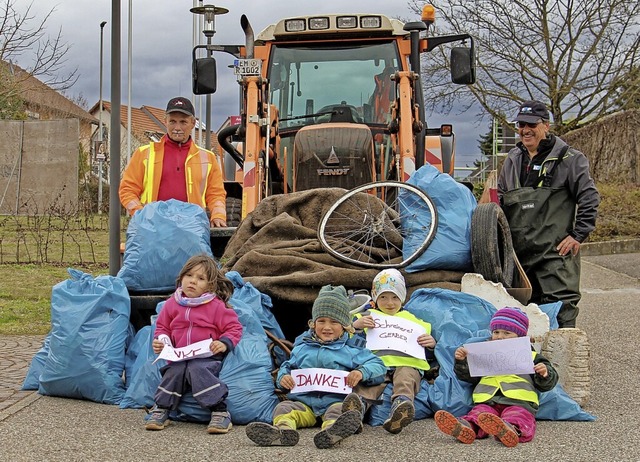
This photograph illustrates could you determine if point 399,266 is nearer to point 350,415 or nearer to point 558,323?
point 558,323

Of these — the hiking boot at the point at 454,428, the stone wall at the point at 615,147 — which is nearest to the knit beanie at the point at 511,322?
the hiking boot at the point at 454,428

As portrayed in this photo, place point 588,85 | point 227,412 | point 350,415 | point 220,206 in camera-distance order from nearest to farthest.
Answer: point 350,415, point 227,412, point 220,206, point 588,85

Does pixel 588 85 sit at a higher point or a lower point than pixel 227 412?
higher

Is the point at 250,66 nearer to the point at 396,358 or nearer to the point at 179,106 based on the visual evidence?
the point at 179,106

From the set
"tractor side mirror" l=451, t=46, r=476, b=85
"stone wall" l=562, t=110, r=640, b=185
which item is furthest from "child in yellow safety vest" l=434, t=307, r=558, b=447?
"stone wall" l=562, t=110, r=640, b=185

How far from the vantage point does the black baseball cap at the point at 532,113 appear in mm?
7117

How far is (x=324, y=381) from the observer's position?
555 cm

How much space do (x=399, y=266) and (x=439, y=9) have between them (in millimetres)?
21016

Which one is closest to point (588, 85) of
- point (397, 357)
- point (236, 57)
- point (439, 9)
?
point (439, 9)

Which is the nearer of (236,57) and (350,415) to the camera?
(350,415)

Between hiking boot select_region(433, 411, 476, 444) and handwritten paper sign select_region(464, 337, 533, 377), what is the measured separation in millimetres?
539

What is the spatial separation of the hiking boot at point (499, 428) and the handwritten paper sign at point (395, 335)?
34.3 inches

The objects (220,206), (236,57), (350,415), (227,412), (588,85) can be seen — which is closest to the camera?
(350,415)

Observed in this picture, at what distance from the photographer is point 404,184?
7.25m
